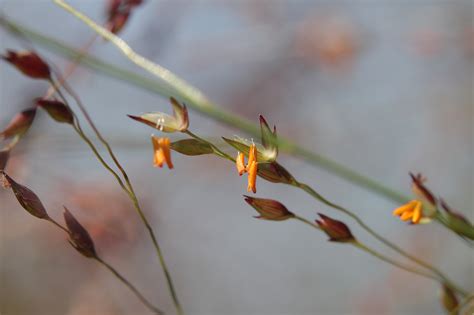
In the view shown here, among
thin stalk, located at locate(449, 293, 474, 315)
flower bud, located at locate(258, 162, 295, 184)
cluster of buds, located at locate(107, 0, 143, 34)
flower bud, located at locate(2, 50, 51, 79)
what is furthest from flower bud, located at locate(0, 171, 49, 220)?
thin stalk, located at locate(449, 293, 474, 315)

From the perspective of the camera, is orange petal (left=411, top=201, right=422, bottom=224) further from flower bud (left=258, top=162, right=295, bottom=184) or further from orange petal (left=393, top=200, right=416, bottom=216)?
flower bud (left=258, top=162, right=295, bottom=184)

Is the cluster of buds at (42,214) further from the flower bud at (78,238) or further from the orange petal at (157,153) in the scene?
the orange petal at (157,153)

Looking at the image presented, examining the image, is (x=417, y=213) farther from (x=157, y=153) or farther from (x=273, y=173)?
(x=157, y=153)

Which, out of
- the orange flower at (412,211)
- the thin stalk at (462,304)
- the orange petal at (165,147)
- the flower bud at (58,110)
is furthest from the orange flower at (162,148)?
the thin stalk at (462,304)

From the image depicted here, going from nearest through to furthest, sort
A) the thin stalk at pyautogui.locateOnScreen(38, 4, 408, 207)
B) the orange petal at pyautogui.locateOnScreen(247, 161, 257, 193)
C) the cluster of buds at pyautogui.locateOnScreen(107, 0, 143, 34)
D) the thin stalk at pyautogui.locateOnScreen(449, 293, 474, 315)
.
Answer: the orange petal at pyautogui.locateOnScreen(247, 161, 257, 193), the thin stalk at pyautogui.locateOnScreen(449, 293, 474, 315), the thin stalk at pyautogui.locateOnScreen(38, 4, 408, 207), the cluster of buds at pyautogui.locateOnScreen(107, 0, 143, 34)

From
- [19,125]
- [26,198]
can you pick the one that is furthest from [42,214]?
[19,125]
